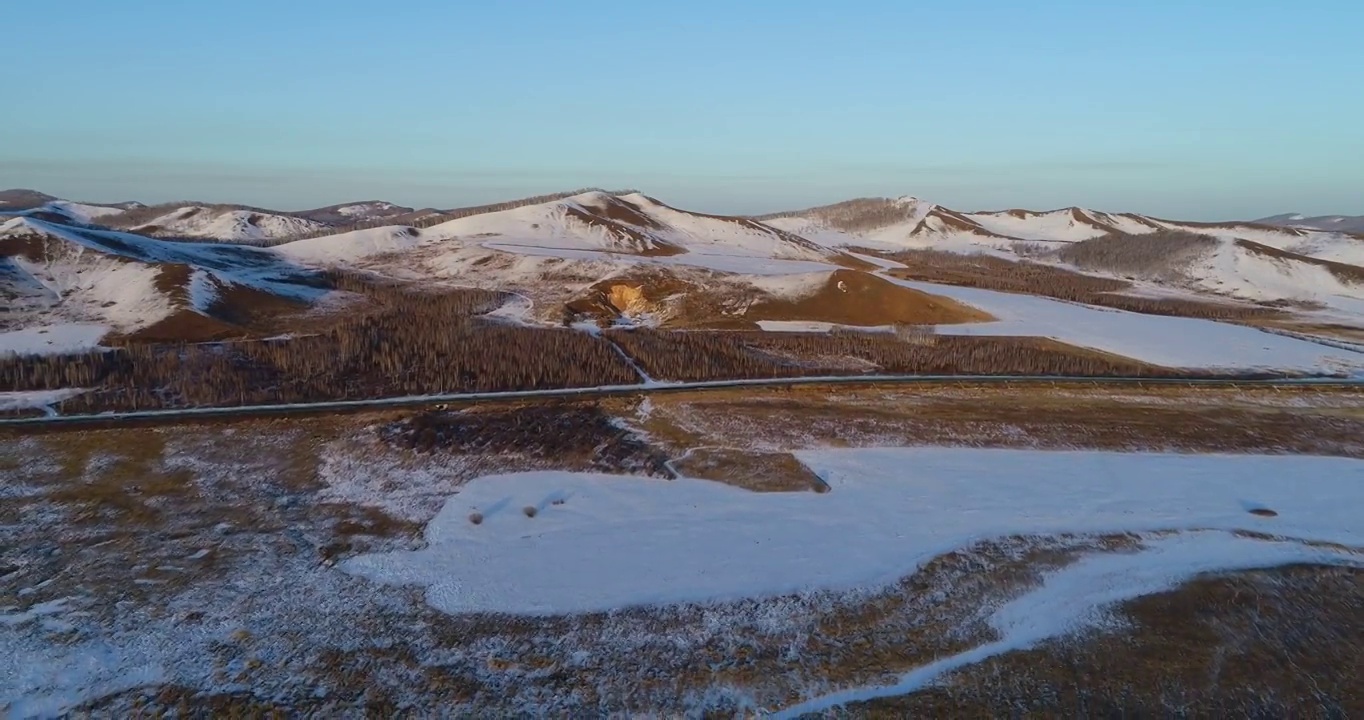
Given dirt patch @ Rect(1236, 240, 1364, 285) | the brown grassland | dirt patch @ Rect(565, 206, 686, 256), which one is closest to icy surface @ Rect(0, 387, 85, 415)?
the brown grassland

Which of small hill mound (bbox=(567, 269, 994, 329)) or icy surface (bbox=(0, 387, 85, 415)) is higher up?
small hill mound (bbox=(567, 269, 994, 329))

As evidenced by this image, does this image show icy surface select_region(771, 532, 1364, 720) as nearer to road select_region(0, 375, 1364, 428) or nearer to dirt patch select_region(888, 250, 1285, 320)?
road select_region(0, 375, 1364, 428)

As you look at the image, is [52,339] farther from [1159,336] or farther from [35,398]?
[1159,336]

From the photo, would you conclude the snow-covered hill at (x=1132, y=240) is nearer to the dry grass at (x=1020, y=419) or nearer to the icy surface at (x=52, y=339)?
the dry grass at (x=1020, y=419)

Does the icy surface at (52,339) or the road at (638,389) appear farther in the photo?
the icy surface at (52,339)

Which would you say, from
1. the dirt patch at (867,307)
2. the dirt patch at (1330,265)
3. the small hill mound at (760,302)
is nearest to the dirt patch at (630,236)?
the small hill mound at (760,302)

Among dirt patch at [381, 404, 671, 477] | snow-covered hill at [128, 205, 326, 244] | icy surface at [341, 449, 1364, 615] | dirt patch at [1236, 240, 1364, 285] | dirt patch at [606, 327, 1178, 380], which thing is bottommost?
icy surface at [341, 449, 1364, 615]
